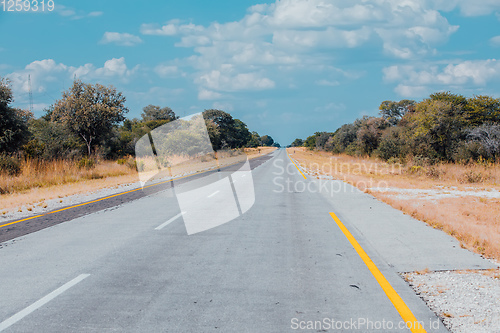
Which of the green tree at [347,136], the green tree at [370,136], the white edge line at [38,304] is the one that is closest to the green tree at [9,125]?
the white edge line at [38,304]

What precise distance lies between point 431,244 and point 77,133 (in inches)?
1163

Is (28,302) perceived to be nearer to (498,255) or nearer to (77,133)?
(498,255)

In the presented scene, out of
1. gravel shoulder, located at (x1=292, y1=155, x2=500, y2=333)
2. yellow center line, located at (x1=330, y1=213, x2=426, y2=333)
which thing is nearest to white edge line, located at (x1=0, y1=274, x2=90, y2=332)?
yellow center line, located at (x1=330, y1=213, x2=426, y2=333)

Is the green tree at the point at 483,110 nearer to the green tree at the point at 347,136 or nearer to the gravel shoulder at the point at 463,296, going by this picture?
the green tree at the point at 347,136

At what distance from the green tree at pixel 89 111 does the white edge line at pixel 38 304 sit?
2715 centimetres

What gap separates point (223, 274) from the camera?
585 centimetres

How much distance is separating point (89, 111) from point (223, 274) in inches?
1097

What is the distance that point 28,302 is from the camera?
15.7ft

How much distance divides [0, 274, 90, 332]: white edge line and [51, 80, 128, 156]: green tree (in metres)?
27.2

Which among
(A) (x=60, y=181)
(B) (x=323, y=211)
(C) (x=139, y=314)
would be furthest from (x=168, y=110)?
(C) (x=139, y=314)

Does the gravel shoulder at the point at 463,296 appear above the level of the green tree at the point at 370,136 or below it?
below

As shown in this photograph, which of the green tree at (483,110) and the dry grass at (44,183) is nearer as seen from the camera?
the dry grass at (44,183)

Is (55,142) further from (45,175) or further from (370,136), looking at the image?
(370,136)

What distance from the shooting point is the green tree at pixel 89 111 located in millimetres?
30359
